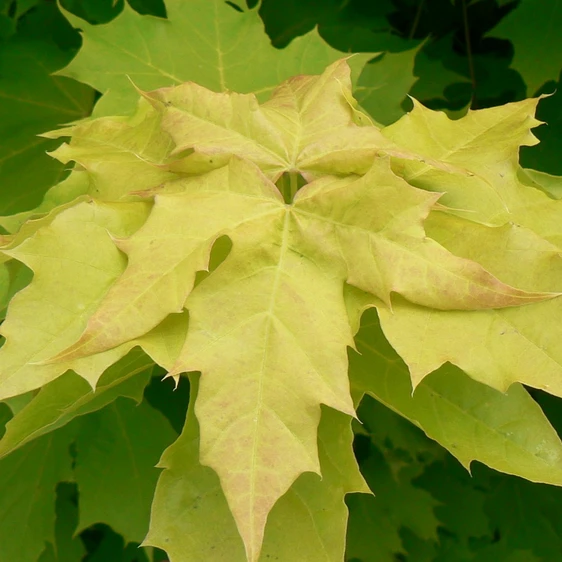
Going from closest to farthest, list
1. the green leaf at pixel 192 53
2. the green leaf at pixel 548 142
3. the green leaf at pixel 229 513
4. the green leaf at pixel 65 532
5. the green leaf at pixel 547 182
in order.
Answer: the green leaf at pixel 229 513 < the green leaf at pixel 547 182 < the green leaf at pixel 192 53 < the green leaf at pixel 548 142 < the green leaf at pixel 65 532

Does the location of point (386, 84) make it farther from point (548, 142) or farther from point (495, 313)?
point (495, 313)

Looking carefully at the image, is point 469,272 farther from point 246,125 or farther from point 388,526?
point 388,526

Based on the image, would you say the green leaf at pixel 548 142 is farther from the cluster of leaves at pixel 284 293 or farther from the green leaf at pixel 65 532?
the green leaf at pixel 65 532

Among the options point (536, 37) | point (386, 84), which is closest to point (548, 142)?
point (536, 37)

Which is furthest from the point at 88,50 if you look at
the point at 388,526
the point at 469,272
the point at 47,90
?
the point at 388,526

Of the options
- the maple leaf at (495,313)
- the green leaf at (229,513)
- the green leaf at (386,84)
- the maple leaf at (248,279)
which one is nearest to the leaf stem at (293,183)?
the maple leaf at (248,279)

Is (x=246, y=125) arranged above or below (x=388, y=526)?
above
